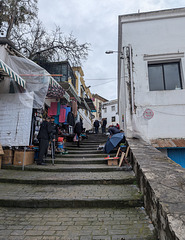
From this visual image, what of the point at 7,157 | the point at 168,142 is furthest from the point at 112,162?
the point at 7,157

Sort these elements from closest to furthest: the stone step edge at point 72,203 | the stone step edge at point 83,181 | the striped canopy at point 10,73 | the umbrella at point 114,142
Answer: the stone step edge at point 72,203 → the stone step edge at point 83,181 → the striped canopy at point 10,73 → the umbrella at point 114,142

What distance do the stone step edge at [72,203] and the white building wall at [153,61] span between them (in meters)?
4.73

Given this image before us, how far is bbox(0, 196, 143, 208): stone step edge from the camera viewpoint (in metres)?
2.93

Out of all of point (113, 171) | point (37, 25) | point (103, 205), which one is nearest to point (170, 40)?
point (113, 171)

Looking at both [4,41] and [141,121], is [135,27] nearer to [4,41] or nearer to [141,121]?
[141,121]

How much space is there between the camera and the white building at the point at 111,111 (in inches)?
1452

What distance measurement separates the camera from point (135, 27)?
8086 millimetres

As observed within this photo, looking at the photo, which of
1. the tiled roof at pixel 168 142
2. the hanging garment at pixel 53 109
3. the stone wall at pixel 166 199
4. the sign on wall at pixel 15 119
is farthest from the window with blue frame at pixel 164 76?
the sign on wall at pixel 15 119

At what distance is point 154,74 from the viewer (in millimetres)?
7883

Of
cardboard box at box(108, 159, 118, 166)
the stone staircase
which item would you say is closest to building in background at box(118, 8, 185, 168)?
cardboard box at box(108, 159, 118, 166)

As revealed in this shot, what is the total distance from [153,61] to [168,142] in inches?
162

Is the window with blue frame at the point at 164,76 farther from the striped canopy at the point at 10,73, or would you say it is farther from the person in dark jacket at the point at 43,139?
the striped canopy at the point at 10,73

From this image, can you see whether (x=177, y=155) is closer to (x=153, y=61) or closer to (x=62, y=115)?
(x=153, y=61)

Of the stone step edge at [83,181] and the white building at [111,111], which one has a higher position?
the white building at [111,111]
